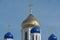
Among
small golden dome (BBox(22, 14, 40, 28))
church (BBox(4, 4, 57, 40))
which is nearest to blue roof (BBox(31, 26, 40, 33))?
church (BBox(4, 4, 57, 40))

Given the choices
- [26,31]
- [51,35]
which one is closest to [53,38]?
[51,35]

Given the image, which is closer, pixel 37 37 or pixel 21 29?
pixel 37 37

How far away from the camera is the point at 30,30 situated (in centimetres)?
4625

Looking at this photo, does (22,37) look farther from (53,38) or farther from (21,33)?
(53,38)

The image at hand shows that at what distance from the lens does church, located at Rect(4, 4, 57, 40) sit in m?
44.5

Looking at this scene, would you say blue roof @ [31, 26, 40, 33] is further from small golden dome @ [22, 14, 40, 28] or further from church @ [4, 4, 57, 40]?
small golden dome @ [22, 14, 40, 28]

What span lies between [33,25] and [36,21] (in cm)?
89

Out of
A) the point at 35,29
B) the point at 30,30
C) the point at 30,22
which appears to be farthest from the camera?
the point at 30,22

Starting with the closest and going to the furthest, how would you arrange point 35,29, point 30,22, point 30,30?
point 35,29 → point 30,30 → point 30,22

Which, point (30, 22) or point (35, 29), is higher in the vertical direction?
point (30, 22)

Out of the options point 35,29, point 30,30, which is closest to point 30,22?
point 30,30

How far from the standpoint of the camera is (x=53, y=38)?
147 ft

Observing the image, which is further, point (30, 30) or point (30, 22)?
point (30, 22)

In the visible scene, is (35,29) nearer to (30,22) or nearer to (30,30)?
(30,30)
